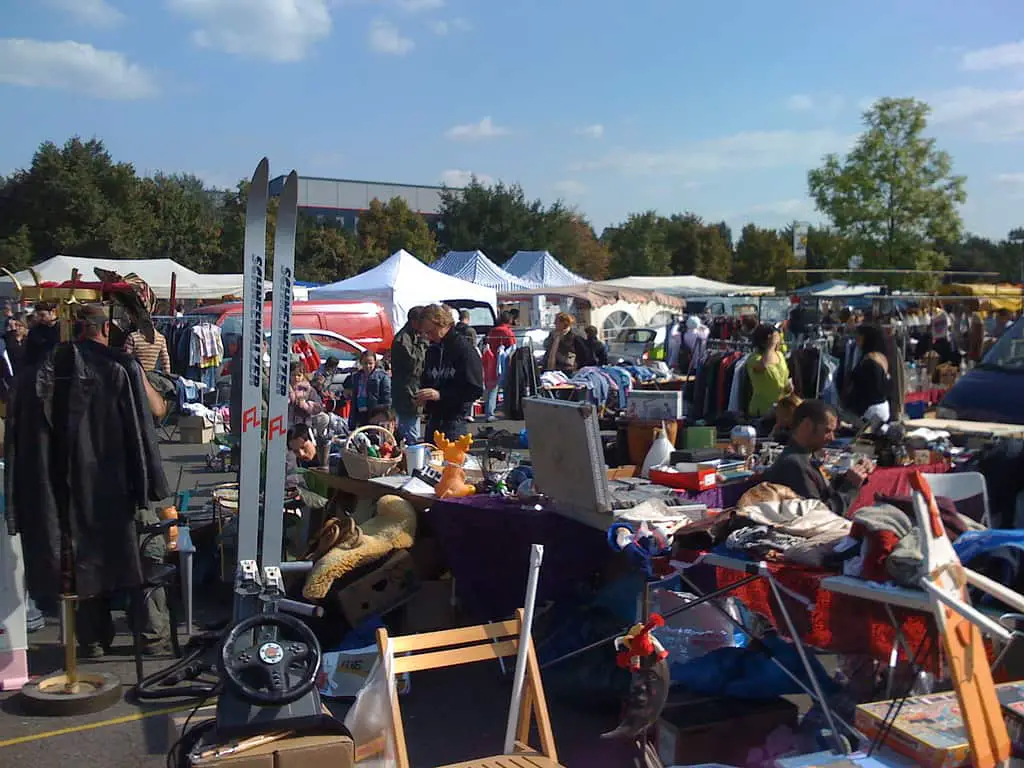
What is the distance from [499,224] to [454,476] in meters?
51.6

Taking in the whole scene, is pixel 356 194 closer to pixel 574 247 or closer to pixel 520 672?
pixel 574 247

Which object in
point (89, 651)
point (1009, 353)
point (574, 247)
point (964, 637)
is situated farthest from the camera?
point (574, 247)

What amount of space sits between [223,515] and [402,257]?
1725 cm

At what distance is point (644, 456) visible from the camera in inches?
268

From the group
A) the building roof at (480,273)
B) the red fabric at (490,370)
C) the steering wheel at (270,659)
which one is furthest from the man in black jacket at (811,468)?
the building roof at (480,273)

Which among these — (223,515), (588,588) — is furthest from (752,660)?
(223,515)

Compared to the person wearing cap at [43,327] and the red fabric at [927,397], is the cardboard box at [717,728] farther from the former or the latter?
the red fabric at [927,397]

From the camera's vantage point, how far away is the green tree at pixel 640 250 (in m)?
61.6

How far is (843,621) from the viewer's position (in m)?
3.61

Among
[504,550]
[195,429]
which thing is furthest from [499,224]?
[504,550]

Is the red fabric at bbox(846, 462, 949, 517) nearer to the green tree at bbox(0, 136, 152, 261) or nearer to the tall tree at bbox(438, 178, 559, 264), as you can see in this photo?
the green tree at bbox(0, 136, 152, 261)

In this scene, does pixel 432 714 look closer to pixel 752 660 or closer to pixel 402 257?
pixel 752 660

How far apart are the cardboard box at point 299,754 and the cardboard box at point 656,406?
409cm

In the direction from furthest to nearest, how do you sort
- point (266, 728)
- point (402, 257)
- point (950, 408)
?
point (402, 257), point (950, 408), point (266, 728)
